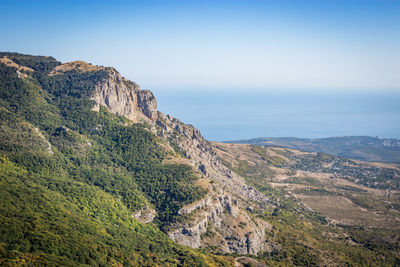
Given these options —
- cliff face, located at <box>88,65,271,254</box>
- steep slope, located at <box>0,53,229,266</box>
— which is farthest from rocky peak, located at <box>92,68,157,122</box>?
steep slope, located at <box>0,53,229,266</box>

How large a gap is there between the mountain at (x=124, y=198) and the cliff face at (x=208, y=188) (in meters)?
0.50

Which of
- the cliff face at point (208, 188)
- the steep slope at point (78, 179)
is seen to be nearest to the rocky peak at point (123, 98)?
the cliff face at point (208, 188)

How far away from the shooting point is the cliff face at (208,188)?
99125 millimetres

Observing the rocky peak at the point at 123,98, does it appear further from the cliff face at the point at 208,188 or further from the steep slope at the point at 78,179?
the steep slope at the point at 78,179

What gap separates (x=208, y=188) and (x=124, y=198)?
31487 mm

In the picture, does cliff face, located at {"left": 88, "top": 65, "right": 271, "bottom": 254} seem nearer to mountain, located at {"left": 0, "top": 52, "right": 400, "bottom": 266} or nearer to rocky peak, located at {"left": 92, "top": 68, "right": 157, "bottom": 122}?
rocky peak, located at {"left": 92, "top": 68, "right": 157, "bottom": 122}

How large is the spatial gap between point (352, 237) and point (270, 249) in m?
40.7

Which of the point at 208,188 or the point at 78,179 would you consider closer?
the point at 78,179

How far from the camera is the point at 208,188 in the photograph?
114 metres

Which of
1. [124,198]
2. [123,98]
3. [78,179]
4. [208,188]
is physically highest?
[123,98]

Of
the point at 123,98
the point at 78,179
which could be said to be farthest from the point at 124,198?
the point at 123,98

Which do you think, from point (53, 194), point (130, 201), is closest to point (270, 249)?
point (130, 201)

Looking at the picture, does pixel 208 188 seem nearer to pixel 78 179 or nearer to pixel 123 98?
pixel 78 179

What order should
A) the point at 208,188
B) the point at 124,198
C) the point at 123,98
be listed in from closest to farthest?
the point at 124,198
the point at 208,188
the point at 123,98
